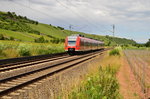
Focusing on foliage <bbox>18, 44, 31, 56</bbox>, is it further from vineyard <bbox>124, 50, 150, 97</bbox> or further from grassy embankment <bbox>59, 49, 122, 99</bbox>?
grassy embankment <bbox>59, 49, 122, 99</bbox>

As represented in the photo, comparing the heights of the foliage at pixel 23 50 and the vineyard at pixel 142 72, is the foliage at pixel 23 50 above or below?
above

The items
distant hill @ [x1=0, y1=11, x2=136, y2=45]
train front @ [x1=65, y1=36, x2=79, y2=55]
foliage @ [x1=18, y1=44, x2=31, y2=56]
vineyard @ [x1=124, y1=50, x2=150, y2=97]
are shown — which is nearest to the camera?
vineyard @ [x1=124, y1=50, x2=150, y2=97]

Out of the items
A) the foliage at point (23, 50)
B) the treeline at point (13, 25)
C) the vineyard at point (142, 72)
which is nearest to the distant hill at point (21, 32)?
the treeline at point (13, 25)

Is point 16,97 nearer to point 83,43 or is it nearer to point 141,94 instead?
point 141,94

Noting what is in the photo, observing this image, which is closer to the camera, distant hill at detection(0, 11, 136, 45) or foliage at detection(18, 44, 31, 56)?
foliage at detection(18, 44, 31, 56)

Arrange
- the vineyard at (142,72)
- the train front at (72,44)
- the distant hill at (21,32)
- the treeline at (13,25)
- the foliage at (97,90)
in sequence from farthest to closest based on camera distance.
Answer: the treeline at (13,25), the distant hill at (21,32), the train front at (72,44), the vineyard at (142,72), the foliage at (97,90)

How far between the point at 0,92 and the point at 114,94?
388 cm

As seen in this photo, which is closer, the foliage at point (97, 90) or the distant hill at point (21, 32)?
the foliage at point (97, 90)

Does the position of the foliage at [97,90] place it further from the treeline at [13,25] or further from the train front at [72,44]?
the treeline at [13,25]

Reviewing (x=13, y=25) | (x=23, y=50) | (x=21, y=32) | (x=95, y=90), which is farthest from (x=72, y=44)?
(x=13, y=25)

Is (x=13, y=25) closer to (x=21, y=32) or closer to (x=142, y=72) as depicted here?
(x=21, y=32)

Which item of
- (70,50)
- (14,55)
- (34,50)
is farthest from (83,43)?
(14,55)

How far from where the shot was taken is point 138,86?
10.7m

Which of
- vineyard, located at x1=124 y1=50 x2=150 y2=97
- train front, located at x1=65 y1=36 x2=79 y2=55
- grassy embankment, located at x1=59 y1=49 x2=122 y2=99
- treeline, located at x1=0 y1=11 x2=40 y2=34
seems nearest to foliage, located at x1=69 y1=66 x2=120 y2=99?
grassy embankment, located at x1=59 y1=49 x2=122 y2=99
